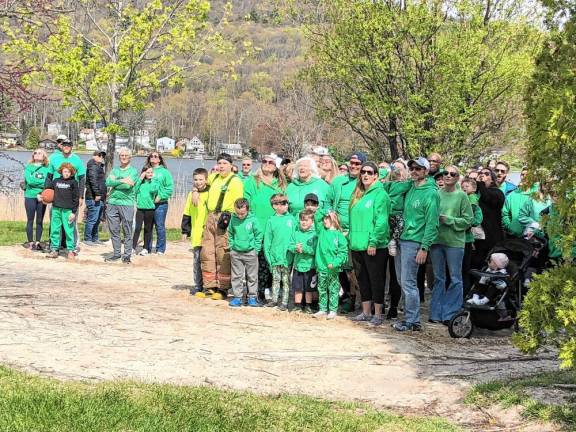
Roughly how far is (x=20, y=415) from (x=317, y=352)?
3.44m

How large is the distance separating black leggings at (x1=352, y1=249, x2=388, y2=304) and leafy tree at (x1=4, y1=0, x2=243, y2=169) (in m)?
10.5

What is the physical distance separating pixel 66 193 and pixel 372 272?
6630 millimetres

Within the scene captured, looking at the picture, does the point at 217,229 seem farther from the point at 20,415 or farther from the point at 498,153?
the point at 498,153

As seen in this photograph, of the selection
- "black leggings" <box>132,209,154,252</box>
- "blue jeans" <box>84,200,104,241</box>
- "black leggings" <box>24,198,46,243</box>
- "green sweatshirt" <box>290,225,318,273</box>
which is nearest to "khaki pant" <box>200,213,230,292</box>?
"green sweatshirt" <box>290,225,318,273</box>

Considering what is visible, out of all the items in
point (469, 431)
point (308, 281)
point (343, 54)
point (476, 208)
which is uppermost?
point (343, 54)

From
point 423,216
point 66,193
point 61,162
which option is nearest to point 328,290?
point 423,216

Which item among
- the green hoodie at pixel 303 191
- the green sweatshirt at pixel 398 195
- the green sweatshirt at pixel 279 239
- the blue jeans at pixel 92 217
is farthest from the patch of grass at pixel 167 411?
the blue jeans at pixel 92 217

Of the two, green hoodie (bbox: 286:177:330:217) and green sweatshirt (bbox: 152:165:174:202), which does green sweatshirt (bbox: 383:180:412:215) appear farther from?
green sweatshirt (bbox: 152:165:174:202)

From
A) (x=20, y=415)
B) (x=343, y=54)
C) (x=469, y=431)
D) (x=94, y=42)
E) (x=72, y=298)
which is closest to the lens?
(x=20, y=415)

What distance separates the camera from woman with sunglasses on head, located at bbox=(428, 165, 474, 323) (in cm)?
952

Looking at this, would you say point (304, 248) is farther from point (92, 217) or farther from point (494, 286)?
point (92, 217)

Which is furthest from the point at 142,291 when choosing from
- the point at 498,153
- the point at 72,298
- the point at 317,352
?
the point at 498,153

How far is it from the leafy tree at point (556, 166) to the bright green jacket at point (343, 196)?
4180 millimetres

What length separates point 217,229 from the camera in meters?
10.7
